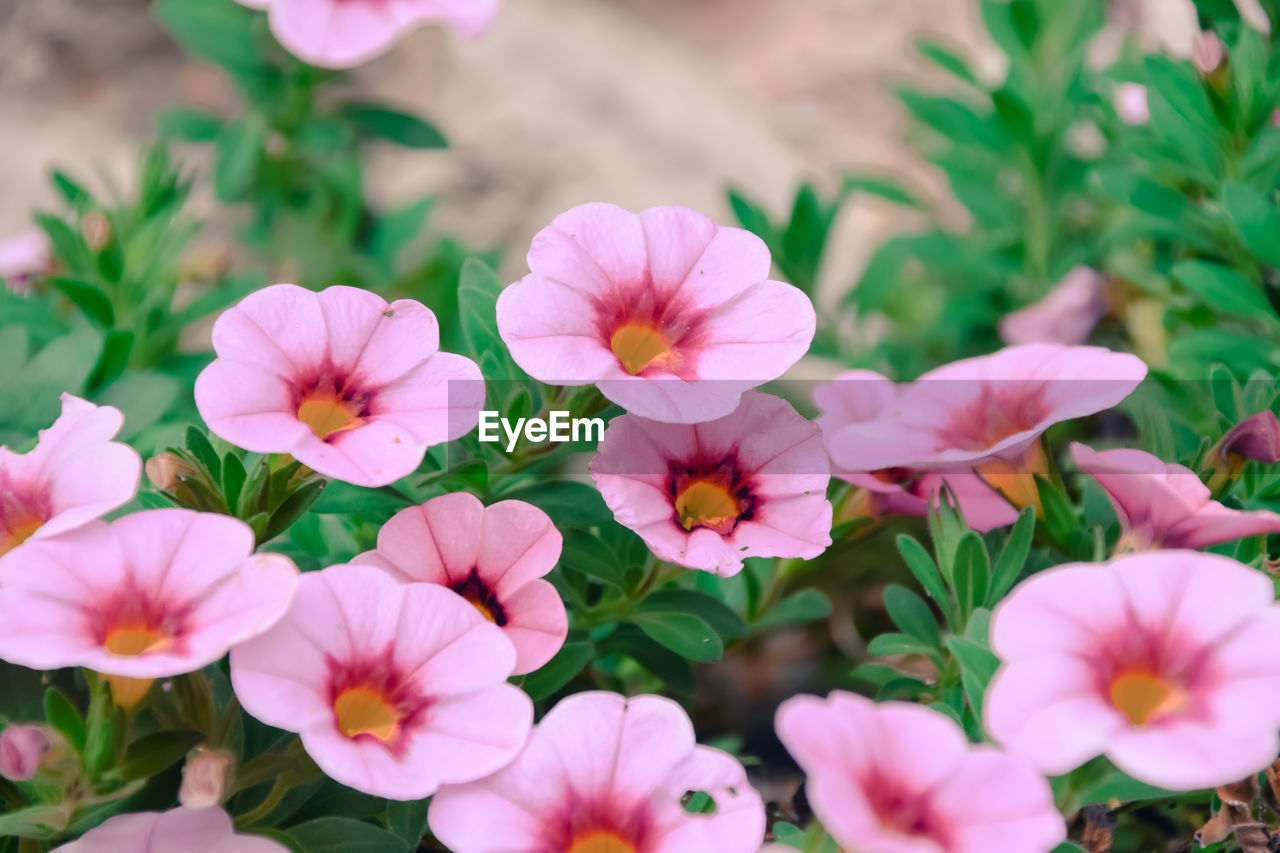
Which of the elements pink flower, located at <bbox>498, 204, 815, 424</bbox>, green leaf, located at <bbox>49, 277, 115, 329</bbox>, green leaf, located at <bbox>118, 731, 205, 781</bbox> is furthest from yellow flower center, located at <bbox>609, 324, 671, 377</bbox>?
green leaf, located at <bbox>49, 277, 115, 329</bbox>

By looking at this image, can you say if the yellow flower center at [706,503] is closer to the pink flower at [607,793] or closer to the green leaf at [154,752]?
the pink flower at [607,793]

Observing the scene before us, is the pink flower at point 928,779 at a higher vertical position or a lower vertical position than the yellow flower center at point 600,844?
higher

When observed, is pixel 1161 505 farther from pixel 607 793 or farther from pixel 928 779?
pixel 607 793

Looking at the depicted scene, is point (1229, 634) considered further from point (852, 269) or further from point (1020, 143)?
point (852, 269)

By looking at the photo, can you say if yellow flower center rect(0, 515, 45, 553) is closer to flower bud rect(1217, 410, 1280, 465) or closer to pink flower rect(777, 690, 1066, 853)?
pink flower rect(777, 690, 1066, 853)

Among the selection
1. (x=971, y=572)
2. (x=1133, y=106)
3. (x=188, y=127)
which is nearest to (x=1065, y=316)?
(x=1133, y=106)

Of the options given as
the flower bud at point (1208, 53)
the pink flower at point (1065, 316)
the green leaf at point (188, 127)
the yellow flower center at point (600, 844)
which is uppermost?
the flower bud at point (1208, 53)

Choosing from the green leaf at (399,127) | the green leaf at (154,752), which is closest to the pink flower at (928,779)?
the green leaf at (154,752)
